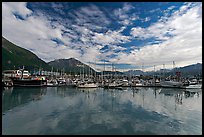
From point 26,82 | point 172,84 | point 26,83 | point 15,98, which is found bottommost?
point 15,98

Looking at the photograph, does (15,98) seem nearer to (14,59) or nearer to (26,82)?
(26,82)

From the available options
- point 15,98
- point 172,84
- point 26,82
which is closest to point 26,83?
point 26,82

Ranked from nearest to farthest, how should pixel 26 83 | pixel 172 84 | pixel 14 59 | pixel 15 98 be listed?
pixel 15 98
pixel 26 83
pixel 172 84
pixel 14 59

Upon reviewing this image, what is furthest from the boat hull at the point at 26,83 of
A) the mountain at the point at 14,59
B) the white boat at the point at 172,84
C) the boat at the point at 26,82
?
the mountain at the point at 14,59

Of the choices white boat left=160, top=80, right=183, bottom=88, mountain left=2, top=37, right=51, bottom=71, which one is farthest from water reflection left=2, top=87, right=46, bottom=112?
mountain left=2, top=37, right=51, bottom=71

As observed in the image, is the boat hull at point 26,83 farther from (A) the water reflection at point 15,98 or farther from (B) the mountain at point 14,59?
(B) the mountain at point 14,59

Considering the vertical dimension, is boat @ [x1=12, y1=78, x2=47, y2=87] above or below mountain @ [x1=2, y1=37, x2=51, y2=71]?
below

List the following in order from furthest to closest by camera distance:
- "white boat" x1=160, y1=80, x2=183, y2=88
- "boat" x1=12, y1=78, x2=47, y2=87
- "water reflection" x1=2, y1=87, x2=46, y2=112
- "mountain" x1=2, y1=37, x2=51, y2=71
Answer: "mountain" x1=2, y1=37, x2=51, y2=71, "white boat" x1=160, y1=80, x2=183, y2=88, "boat" x1=12, y1=78, x2=47, y2=87, "water reflection" x1=2, y1=87, x2=46, y2=112

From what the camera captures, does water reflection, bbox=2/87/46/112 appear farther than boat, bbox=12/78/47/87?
No

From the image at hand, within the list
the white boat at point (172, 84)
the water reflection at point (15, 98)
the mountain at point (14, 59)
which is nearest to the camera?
the water reflection at point (15, 98)

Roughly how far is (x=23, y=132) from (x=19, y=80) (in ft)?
135

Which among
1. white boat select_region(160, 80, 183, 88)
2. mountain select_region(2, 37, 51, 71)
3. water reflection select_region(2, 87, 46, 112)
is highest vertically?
mountain select_region(2, 37, 51, 71)

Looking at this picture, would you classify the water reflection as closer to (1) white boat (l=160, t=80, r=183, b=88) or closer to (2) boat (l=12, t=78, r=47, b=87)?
(2) boat (l=12, t=78, r=47, b=87)

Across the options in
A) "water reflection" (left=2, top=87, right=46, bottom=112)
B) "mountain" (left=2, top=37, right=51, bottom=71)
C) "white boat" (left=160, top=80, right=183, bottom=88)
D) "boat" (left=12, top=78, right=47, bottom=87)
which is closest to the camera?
"water reflection" (left=2, top=87, right=46, bottom=112)
